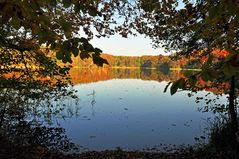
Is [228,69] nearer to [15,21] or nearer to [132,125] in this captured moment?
[15,21]

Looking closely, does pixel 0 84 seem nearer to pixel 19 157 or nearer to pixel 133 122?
pixel 19 157

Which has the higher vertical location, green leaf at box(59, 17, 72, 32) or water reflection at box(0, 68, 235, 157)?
green leaf at box(59, 17, 72, 32)

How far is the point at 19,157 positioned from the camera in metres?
11.0

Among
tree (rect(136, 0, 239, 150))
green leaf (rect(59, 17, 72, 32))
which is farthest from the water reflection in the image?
green leaf (rect(59, 17, 72, 32))

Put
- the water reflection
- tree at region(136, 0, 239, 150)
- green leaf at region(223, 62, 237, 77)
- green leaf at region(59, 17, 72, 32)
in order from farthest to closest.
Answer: the water reflection < tree at region(136, 0, 239, 150) < green leaf at region(59, 17, 72, 32) < green leaf at region(223, 62, 237, 77)

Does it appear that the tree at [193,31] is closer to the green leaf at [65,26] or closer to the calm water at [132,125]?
the green leaf at [65,26]

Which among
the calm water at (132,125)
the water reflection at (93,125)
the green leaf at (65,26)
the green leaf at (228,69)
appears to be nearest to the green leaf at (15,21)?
the green leaf at (65,26)

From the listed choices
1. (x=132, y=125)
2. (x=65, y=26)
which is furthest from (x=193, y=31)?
(x=132, y=125)

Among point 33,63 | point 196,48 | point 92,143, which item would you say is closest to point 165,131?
point 92,143

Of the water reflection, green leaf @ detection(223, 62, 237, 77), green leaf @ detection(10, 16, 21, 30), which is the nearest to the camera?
green leaf @ detection(223, 62, 237, 77)

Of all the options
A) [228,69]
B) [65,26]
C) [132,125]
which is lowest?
[132,125]

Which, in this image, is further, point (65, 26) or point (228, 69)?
point (65, 26)

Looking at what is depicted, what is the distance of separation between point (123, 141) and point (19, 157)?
8.04 meters

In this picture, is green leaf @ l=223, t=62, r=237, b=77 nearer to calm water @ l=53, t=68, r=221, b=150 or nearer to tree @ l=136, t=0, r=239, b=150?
tree @ l=136, t=0, r=239, b=150
